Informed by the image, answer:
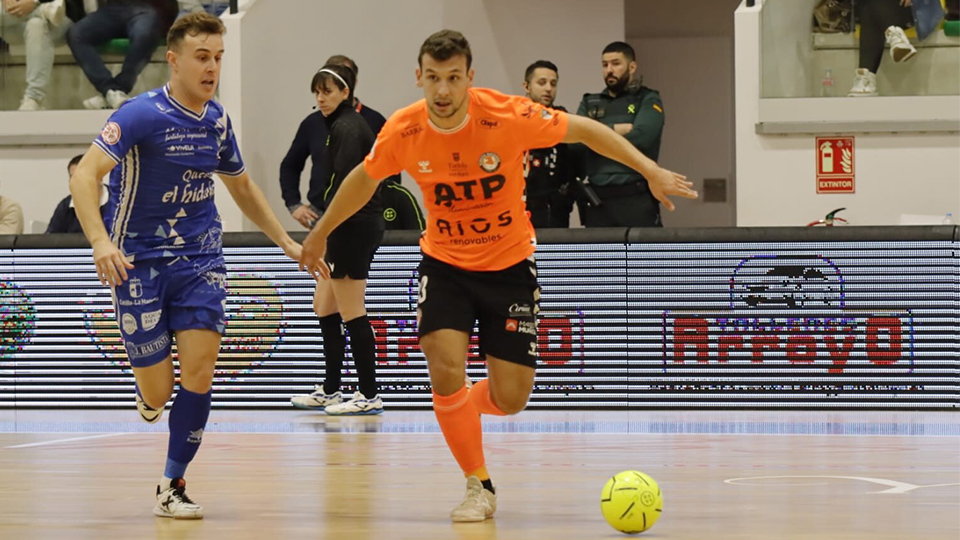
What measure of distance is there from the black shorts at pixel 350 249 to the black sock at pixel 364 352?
0.31m

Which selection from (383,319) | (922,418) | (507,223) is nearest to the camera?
(507,223)

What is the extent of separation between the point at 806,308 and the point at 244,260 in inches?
150

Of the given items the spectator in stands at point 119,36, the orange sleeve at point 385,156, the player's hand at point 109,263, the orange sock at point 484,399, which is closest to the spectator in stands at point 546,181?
the spectator in stands at point 119,36

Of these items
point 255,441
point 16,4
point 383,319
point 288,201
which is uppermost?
point 16,4

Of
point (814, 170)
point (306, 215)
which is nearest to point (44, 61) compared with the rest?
point (306, 215)

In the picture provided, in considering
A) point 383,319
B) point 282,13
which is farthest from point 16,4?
point 383,319

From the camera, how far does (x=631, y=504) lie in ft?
15.6

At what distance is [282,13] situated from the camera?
12.4 m

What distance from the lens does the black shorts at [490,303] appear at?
538cm

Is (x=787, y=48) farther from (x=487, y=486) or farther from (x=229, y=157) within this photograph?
(x=487, y=486)

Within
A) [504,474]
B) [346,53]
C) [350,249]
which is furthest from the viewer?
[346,53]

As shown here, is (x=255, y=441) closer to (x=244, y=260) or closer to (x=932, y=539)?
(x=244, y=260)

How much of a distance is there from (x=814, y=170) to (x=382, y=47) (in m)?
4.54

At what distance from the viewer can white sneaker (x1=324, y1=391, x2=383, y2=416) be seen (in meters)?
8.71
